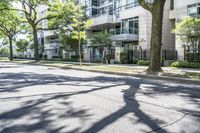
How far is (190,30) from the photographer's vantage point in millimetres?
23828

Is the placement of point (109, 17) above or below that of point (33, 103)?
above

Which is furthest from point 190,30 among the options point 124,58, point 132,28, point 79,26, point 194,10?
point 132,28

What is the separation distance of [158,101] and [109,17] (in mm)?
35405

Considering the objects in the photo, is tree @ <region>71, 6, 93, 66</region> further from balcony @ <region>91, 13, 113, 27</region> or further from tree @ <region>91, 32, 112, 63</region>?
balcony @ <region>91, 13, 113, 27</region>

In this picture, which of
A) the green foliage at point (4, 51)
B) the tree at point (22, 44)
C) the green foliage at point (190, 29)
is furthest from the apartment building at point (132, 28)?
the green foliage at point (4, 51)

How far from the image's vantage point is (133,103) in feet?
25.3

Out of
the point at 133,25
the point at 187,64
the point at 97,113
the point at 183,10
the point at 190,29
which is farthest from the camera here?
the point at 133,25

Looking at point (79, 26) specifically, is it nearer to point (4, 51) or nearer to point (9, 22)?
point (9, 22)

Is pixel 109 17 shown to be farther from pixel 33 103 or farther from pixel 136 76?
pixel 33 103

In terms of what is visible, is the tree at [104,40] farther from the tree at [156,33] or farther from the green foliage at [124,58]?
the tree at [156,33]

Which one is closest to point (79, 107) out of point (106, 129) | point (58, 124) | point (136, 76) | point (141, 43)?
point (58, 124)

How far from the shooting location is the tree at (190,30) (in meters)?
23.3

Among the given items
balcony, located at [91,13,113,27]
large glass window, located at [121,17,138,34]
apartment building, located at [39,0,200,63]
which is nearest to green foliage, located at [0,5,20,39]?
apartment building, located at [39,0,200,63]

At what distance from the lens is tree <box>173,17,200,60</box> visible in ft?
76.5
